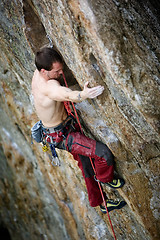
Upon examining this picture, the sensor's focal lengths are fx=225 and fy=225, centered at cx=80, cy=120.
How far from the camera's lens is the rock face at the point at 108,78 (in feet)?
7.29

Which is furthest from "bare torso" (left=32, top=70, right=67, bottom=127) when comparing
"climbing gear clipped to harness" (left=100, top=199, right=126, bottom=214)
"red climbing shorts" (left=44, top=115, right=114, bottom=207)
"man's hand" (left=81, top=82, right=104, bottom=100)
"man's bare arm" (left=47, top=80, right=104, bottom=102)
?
"climbing gear clipped to harness" (left=100, top=199, right=126, bottom=214)

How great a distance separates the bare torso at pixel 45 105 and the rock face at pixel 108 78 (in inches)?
12.4

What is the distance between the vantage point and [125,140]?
9.04 feet

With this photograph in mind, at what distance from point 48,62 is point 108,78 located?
0.70 metres

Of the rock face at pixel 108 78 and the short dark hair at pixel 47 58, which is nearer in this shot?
the rock face at pixel 108 78

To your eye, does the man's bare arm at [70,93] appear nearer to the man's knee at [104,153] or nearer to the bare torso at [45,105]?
the bare torso at [45,105]

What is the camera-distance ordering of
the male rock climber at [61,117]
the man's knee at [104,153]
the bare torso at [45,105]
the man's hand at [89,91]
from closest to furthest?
the man's hand at [89,91] → the male rock climber at [61,117] → the bare torso at [45,105] → the man's knee at [104,153]

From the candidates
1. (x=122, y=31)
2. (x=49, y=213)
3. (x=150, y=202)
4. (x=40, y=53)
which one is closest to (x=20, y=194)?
(x=49, y=213)

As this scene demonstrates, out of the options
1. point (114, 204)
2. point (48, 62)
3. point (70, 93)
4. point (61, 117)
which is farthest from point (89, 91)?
point (114, 204)

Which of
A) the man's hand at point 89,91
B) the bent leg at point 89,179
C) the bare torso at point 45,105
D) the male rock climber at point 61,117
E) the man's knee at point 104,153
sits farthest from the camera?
the bent leg at point 89,179

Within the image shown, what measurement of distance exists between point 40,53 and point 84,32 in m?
0.56

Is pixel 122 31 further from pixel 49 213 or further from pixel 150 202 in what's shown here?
pixel 49 213

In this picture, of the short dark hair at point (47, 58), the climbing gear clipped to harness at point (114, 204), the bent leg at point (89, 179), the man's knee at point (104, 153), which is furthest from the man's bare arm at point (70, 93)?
the climbing gear clipped to harness at point (114, 204)

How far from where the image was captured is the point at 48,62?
252 centimetres
